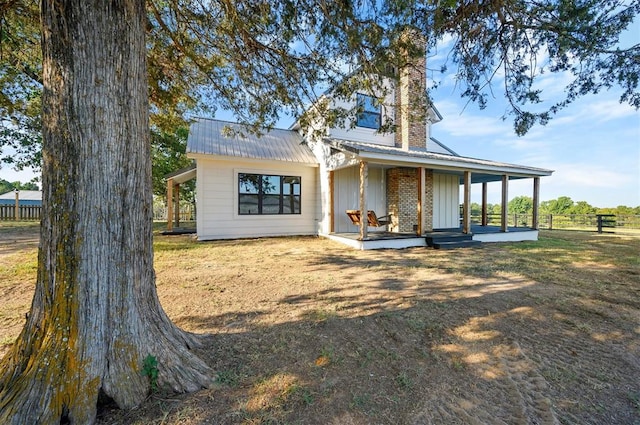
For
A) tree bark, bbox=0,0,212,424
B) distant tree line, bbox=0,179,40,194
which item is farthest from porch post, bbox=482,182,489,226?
distant tree line, bbox=0,179,40,194

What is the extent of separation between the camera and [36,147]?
14.2m

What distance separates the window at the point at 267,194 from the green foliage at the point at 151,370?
326 inches

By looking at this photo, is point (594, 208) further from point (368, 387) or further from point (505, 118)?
point (368, 387)

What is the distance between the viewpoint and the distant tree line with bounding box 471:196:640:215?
83.1ft

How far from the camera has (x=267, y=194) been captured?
1040 centimetres

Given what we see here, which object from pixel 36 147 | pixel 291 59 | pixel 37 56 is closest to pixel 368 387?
pixel 291 59

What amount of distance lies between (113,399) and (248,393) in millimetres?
870

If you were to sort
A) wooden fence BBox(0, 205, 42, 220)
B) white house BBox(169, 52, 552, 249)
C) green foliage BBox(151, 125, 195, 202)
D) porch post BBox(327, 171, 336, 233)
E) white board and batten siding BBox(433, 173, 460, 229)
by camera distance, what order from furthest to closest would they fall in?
wooden fence BBox(0, 205, 42, 220) < green foliage BBox(151, 125, 195, 202) < white board and batten siding BBox(433, 173, 460, 229) < porch post BBox(327, 171, 336, 233) < white house BBox(169, 52, 552, 249)

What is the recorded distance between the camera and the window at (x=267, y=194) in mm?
10016

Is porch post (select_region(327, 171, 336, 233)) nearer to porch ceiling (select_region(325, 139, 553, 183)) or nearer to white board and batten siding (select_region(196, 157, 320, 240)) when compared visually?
white board and batten siding (select_region(196, 157, 320, 240))

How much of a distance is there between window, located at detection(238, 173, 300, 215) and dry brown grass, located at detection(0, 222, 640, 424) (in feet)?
15.4

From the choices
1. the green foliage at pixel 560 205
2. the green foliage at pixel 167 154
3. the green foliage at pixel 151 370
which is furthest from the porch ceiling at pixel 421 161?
the green foliage at pixel 560 205

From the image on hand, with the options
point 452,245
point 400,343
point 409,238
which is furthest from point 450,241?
point 400,343

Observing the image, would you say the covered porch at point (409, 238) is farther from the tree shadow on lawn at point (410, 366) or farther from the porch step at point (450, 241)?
the tree shadow on lawn at point (410, 366)
